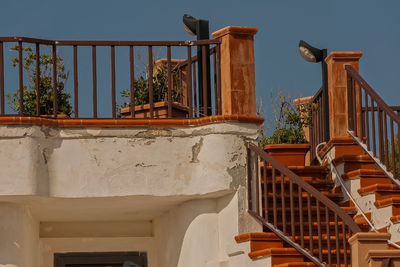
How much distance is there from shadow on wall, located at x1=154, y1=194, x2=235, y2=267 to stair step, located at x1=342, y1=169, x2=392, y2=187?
1869 mm

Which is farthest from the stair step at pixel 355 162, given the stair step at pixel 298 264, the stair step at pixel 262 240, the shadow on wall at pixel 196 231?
the stair step at pixel 298 264

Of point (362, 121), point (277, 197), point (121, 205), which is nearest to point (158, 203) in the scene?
point (121, 205)

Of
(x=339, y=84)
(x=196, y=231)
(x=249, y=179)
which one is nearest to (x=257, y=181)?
(x=249, y=179)

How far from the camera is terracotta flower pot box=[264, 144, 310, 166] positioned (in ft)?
51.7

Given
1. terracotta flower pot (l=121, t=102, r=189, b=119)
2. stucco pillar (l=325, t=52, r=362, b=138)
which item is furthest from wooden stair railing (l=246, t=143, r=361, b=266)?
stucco pillar (l=325, t=52, r=362, b=138)

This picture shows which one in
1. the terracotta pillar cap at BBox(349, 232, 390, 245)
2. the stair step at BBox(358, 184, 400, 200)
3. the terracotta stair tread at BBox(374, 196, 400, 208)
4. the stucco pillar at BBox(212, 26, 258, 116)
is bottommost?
the terracotta pillar cap at BBox(349, 232, 390, 245)

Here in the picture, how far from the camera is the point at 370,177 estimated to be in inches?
577

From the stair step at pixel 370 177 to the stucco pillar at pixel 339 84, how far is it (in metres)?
1.37

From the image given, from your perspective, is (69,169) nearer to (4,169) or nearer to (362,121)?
(4,169)

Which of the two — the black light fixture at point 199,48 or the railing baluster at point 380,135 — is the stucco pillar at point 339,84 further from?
the black light fixture at point 199,48

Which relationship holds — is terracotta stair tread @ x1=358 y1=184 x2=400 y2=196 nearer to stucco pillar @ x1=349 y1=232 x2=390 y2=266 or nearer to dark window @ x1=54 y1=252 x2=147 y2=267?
stucco pillar @ x1=349 y1=232 x2=390 y2=266

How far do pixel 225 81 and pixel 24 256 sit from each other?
309 centimetres

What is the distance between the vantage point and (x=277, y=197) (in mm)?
14703

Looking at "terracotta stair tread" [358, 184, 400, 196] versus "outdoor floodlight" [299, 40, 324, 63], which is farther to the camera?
"outdoor floodlight" [299, 40, 324, 63]
